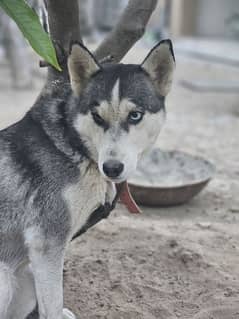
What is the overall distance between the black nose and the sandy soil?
0.90 m

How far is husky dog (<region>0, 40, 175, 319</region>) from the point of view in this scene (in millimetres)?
2369

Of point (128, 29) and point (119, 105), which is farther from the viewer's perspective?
point (128, 29)

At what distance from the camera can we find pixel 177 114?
7.96 m

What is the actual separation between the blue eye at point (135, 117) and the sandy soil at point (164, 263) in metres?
1.04

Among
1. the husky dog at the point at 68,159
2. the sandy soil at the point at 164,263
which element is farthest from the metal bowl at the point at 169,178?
the husky dog at the point at 68,159

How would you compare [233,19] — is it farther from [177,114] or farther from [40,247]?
[40,247]

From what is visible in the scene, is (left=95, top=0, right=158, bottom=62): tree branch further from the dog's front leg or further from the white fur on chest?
the dog's front leg

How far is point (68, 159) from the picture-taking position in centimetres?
249

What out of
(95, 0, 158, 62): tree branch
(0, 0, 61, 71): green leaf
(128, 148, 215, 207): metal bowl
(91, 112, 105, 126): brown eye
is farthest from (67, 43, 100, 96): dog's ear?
A: (128, 148, 215, 207): metal bowl

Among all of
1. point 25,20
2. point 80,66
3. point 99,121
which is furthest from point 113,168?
point 25,20

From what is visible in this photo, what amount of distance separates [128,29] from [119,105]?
36.2 inches

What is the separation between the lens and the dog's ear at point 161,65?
7.90ft

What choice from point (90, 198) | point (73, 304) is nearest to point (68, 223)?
point (90, 198)

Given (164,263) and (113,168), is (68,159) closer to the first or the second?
(113,168)
